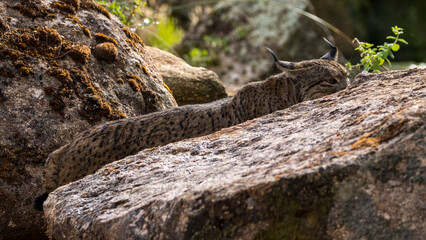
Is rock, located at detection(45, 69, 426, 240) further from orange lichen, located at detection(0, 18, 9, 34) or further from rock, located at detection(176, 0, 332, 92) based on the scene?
rock, located at detection(176, 0, 332, 92)

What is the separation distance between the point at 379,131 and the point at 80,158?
8.88 feet

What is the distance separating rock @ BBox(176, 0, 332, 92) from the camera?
12.0 metres

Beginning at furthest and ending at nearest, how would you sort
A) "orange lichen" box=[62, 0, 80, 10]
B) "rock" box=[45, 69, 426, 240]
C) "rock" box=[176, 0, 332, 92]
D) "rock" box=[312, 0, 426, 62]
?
1. "rock" box=[312, 0, 426, 62]
2. "rock" box=[176, 0, 332, 92]
3. "orange lichen" box=[62, 0, 80, 10]
4. "rock" box=[45, 69, 426, 240]

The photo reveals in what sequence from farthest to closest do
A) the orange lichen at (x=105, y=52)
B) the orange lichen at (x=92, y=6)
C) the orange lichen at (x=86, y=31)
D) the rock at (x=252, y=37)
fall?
1. the rock at (x=252, y=37)
2. the orange lichen at (x=92, y=6)
3. the orange lichen at (x=86, y=31)
4. the orange lichen at (x=105, y=52)

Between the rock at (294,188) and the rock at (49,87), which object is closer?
the rock at (294,188)

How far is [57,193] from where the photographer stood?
345 centimetres

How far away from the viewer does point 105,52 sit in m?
5.31

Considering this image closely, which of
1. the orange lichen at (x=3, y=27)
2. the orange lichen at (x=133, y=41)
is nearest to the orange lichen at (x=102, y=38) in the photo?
the orange lichen at (x=133, y=41)

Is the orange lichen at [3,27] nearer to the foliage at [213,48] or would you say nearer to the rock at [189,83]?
the rock at [189,83]

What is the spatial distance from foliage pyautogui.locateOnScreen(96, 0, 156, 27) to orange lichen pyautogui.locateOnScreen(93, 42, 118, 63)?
199 centimetres

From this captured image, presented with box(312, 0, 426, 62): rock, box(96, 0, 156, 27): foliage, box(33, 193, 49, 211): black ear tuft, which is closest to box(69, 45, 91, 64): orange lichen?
box(33, 193, 49, 211): black ear tuft

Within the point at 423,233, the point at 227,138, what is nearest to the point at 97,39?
the point at 227,138

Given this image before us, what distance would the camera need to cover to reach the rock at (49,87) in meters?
4.45

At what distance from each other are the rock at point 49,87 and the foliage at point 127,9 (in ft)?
4.74
